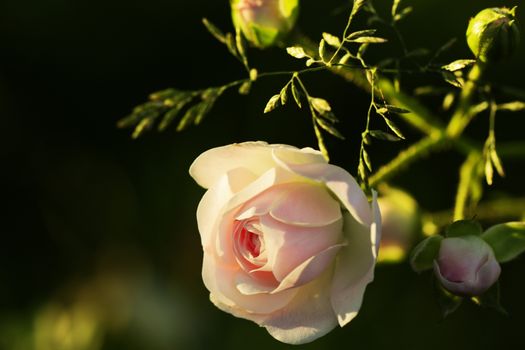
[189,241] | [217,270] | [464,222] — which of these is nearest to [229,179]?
[217,270]

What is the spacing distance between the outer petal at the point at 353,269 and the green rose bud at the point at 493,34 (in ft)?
0.86

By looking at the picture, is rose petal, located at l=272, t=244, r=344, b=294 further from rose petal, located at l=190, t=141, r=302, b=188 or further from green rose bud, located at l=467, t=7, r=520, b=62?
green rose bud, located at l=467, t=7, r=520, b=62

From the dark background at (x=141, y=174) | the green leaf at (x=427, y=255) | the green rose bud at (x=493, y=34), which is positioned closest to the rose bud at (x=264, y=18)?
the green rose bud at (x=493, y=34)

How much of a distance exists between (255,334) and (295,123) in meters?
0.51

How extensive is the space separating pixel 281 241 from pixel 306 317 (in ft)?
0.36

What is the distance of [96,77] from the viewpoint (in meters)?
2.18

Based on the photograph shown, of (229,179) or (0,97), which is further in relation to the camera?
(0,97)

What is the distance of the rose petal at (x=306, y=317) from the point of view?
34.6 inches

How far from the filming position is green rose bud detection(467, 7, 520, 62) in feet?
3.06

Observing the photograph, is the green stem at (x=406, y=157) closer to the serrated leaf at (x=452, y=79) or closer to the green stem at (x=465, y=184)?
the green stem at (x=465, y=184)

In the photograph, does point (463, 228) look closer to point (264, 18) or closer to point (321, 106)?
point (321, 106)

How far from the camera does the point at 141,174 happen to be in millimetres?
2104

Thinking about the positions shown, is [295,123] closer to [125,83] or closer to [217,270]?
[125,83]

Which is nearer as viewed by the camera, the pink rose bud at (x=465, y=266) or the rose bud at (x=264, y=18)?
the pink rose bud at (x=465, y=266)
